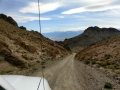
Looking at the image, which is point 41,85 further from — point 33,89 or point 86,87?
point 86,87

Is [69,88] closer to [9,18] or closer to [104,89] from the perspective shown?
[104,89]

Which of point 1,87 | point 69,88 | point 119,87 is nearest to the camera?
point 1,87

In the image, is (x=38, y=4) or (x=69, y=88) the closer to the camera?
(x=38, y=4)

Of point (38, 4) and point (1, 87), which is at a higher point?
point (38, 4)

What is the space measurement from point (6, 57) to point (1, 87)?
79.0 feet

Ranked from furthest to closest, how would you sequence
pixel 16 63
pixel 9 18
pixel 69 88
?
pixel 9 18 < pixel 16 63 < pixel 69 88

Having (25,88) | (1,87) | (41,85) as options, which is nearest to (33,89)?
(25,88)

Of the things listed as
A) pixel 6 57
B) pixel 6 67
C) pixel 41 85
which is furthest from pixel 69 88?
pixel 6 57

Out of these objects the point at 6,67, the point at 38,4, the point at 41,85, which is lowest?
the point at 6,67

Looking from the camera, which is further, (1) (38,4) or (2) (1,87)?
(1) (38,4)

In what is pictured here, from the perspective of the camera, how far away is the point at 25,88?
3.61 m

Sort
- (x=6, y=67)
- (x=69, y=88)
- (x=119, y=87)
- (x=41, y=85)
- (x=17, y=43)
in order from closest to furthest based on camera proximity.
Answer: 1. (x=41, y=85)
2. (x=69, y=88)
3. (x=119, y=87)
4. (x=6, y=67)
5. (x=17, y=43)

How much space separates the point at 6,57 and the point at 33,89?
2344cm

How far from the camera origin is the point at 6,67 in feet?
77.6
